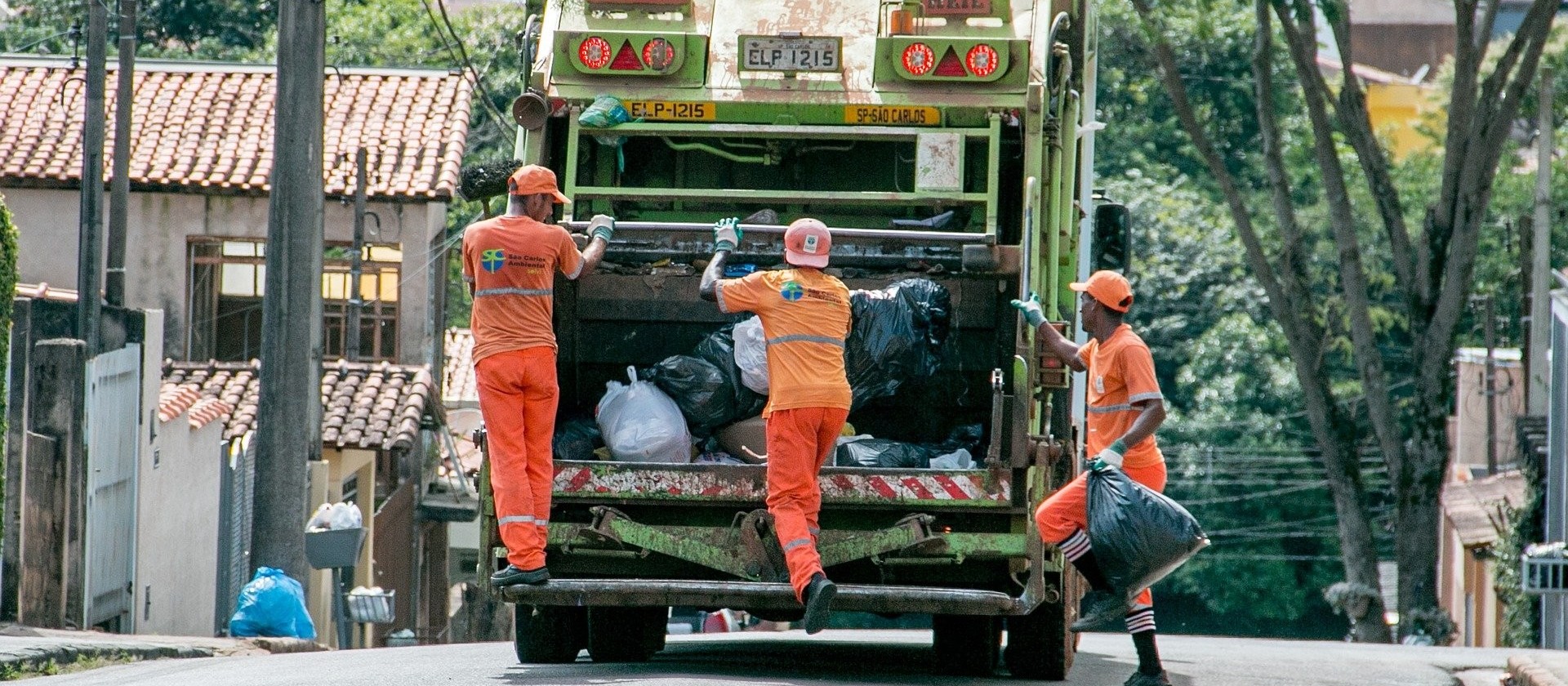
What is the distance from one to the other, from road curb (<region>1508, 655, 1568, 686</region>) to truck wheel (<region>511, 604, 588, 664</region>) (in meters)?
3.76

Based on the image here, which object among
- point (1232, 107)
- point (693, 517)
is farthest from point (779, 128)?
point (1232, 107)

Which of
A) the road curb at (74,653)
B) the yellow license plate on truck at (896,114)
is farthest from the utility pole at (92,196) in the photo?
the yellow license plate on truck at (896,114)

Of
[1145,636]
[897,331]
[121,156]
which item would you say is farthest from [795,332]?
[121,156]

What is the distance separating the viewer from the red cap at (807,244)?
7.67 m

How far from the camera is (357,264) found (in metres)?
19.3

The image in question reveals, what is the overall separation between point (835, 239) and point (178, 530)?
8477mm

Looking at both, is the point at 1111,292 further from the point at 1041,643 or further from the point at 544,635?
the point at 544,635

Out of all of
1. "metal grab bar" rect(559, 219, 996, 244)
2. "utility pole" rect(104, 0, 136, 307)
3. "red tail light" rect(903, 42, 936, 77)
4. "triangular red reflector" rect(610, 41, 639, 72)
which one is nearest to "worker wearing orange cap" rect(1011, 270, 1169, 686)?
"metal grab bar" rect(559, 219, 996, 244)

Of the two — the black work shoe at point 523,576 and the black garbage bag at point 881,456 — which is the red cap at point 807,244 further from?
the black work shoe at point 523,576

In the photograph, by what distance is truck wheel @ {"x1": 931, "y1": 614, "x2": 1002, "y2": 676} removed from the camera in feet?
29.3

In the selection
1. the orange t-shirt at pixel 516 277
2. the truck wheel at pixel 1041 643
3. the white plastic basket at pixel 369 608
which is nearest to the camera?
the orange t-shirt at pixel 516 277

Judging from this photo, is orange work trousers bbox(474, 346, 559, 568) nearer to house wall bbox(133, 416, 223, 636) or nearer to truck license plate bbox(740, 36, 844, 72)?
truck license plate bbox(740, 36, 844, 72)

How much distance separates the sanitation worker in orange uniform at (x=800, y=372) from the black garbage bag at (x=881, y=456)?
33cm

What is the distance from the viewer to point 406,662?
370 inches
